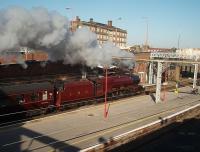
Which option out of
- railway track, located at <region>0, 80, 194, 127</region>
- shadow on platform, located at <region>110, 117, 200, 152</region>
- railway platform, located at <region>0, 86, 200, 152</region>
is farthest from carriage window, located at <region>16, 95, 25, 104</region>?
shadow on platform, located at <region>110, 117, 200, 152</region>

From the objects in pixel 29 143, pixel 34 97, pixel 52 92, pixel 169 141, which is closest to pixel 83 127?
pixel 34 97

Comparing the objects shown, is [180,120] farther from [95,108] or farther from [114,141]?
[114,141]

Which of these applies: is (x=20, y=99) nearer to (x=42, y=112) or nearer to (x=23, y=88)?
(x=23, y=88)

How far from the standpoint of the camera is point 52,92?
27.4 metres

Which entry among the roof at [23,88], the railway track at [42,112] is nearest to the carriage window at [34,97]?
the roof at [23,88]

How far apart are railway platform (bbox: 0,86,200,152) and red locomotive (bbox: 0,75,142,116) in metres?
1.21

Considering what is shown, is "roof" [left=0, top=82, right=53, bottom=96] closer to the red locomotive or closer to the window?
the red locomotive

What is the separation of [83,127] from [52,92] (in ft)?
15.9

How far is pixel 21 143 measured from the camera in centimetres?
1964

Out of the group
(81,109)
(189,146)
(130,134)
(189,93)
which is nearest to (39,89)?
(81,109)

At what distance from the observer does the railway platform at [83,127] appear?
19688mm

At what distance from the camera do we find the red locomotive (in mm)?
23812

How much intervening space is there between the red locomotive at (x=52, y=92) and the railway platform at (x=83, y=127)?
1.21 meters

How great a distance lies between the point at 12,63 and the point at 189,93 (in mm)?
23680
